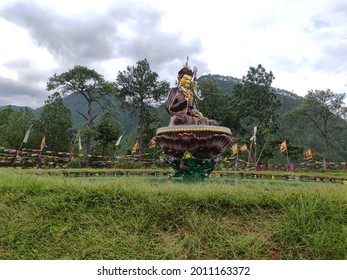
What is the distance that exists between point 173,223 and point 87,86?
27.4 meters

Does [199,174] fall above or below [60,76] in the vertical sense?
below

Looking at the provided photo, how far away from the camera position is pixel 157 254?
9.95ft

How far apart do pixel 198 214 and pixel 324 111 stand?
3490 centimetres

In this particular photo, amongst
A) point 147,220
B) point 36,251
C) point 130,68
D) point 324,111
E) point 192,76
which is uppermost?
point 130,68

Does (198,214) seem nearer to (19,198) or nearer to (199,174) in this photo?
(19,198)

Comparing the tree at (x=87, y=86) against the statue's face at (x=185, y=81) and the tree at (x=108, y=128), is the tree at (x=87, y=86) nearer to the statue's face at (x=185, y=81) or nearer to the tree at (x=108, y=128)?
the tree at (x=108, y=128)

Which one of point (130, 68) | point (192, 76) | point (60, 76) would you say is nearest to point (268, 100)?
point (130, 68)

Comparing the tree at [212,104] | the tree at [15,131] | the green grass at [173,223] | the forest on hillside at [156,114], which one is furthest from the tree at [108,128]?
the green grass at [173,223]

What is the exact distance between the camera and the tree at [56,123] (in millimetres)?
33737

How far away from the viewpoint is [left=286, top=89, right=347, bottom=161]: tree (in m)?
32.7

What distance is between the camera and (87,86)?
28578mm

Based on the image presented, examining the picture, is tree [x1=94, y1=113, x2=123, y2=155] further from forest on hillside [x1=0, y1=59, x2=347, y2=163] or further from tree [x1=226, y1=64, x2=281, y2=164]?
tree [x1=226, y1=64, x2=281, y2=164]

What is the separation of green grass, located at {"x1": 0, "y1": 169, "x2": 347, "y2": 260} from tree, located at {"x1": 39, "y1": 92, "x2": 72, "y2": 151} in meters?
32.2
